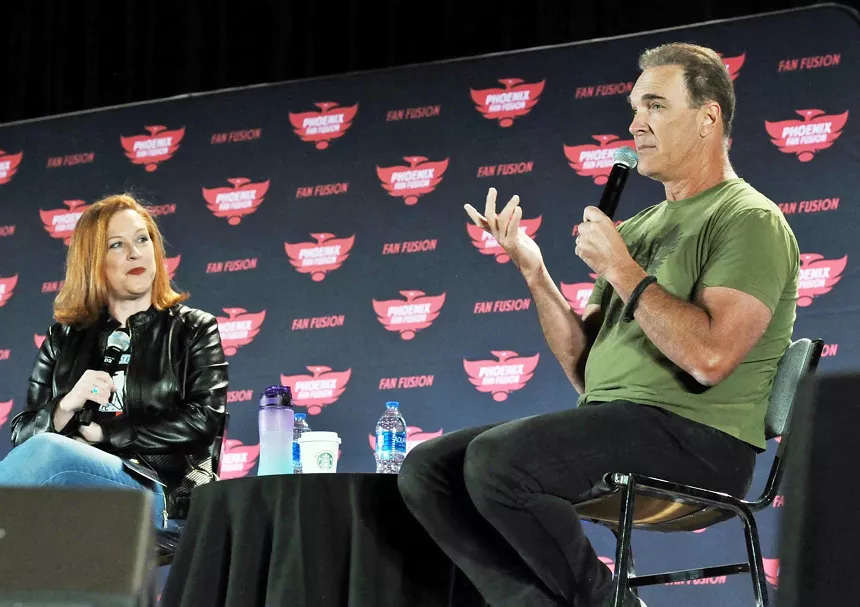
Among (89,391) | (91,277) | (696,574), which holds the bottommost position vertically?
(696,574)

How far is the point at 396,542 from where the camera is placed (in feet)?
6.93

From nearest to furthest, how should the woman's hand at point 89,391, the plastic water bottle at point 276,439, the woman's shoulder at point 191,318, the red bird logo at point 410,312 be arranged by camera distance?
the plastic water bottle at point 276,439 → the woman's hand at point 89,391 → the woman's shoulder at point 191,318 → the red bird logo at point 410,312

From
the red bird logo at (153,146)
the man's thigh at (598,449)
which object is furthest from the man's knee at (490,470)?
the red bird logo at (153,146)

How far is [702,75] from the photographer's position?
2240 mm

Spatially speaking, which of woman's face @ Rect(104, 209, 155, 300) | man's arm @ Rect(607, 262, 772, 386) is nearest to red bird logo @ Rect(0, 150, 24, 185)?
woman's face @ Rect(104, 209, 155, 300)

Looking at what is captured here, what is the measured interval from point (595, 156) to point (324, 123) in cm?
123

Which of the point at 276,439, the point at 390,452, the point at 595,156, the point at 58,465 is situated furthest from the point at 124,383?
the point at 595,156

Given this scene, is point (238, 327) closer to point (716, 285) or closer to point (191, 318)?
point (191, 318)

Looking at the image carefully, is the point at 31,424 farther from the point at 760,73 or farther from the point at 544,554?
the point at 760,73

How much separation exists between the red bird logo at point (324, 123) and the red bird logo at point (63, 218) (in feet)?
3.67

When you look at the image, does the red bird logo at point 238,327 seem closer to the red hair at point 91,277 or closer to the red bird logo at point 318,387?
the red bird logo at point 318,387

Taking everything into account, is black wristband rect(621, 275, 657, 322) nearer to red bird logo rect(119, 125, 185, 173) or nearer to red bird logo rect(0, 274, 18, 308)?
red bird logo rect(119, 125, 185, 173)

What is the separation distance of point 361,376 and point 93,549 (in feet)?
11.8

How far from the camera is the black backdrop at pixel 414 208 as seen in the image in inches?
157
